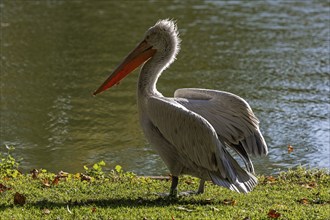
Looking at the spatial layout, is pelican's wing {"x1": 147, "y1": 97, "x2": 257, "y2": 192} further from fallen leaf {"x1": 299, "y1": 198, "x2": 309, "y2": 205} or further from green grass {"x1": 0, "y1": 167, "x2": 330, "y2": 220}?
fallen leaf {"x1": 299, "y1": 198, "x2": 309, "y2": 205}

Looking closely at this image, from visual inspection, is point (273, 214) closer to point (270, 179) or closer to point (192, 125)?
point (192, 125)

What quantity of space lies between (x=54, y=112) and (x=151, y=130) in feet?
15.8

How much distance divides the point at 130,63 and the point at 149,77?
258mm

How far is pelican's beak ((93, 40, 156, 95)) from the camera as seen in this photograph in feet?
22.2

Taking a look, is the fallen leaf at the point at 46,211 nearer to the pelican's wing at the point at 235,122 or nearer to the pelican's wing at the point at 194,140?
the pelican's wing at the point at 194,140

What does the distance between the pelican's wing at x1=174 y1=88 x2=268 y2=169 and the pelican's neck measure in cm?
26

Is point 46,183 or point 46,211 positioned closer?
point 46,211

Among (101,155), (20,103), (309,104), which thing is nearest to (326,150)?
(309,104)

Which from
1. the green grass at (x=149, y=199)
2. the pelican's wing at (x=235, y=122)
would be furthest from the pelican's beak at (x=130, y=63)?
the green grass at (x=149, y=199)

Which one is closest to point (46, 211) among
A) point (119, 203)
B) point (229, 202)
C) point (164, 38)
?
point (119, 203)

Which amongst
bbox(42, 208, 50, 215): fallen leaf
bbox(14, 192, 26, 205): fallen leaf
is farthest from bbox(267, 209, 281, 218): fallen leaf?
bbox(14, 192, 26, 205): fallen leaf

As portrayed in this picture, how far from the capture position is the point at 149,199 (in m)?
6.34

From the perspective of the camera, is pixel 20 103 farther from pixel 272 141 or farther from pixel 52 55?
pixel 272 141

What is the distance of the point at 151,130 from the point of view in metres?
6.40
